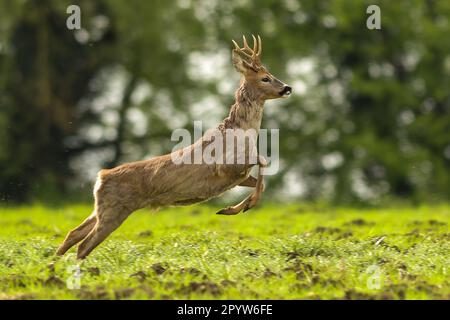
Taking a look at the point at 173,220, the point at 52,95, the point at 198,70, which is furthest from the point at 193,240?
the point at 198,70

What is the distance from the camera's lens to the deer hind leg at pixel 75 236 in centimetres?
1059

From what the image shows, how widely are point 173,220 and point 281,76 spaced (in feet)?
51.6

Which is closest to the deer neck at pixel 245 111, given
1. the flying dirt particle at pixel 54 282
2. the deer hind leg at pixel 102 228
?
the deer hind leg at pixel 102 228

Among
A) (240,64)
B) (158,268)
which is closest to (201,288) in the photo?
(158,268)

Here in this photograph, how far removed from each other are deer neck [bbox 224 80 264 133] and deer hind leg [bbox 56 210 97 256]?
182 cm

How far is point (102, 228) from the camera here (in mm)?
10320

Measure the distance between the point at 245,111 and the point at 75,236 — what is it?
2317 mm

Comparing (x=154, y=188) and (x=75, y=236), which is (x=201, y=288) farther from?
(x=75, y=236)

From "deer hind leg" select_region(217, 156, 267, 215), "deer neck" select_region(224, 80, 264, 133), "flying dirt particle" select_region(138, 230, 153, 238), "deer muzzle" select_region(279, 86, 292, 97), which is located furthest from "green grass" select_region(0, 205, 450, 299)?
"deer muzzle" select_region(279, 86, 292, 97)

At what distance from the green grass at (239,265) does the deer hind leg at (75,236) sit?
0.12 metres

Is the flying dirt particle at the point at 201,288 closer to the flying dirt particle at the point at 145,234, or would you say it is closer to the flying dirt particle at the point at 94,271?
the flying dirt particle at the point at 94,271

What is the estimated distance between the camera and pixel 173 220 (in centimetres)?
1655

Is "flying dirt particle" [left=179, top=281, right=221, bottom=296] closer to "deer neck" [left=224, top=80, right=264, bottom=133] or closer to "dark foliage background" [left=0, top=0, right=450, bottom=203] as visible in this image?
"deer neck" [left=224, top=80, right=264, bottom=133]

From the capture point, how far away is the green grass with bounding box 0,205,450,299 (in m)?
8.53
